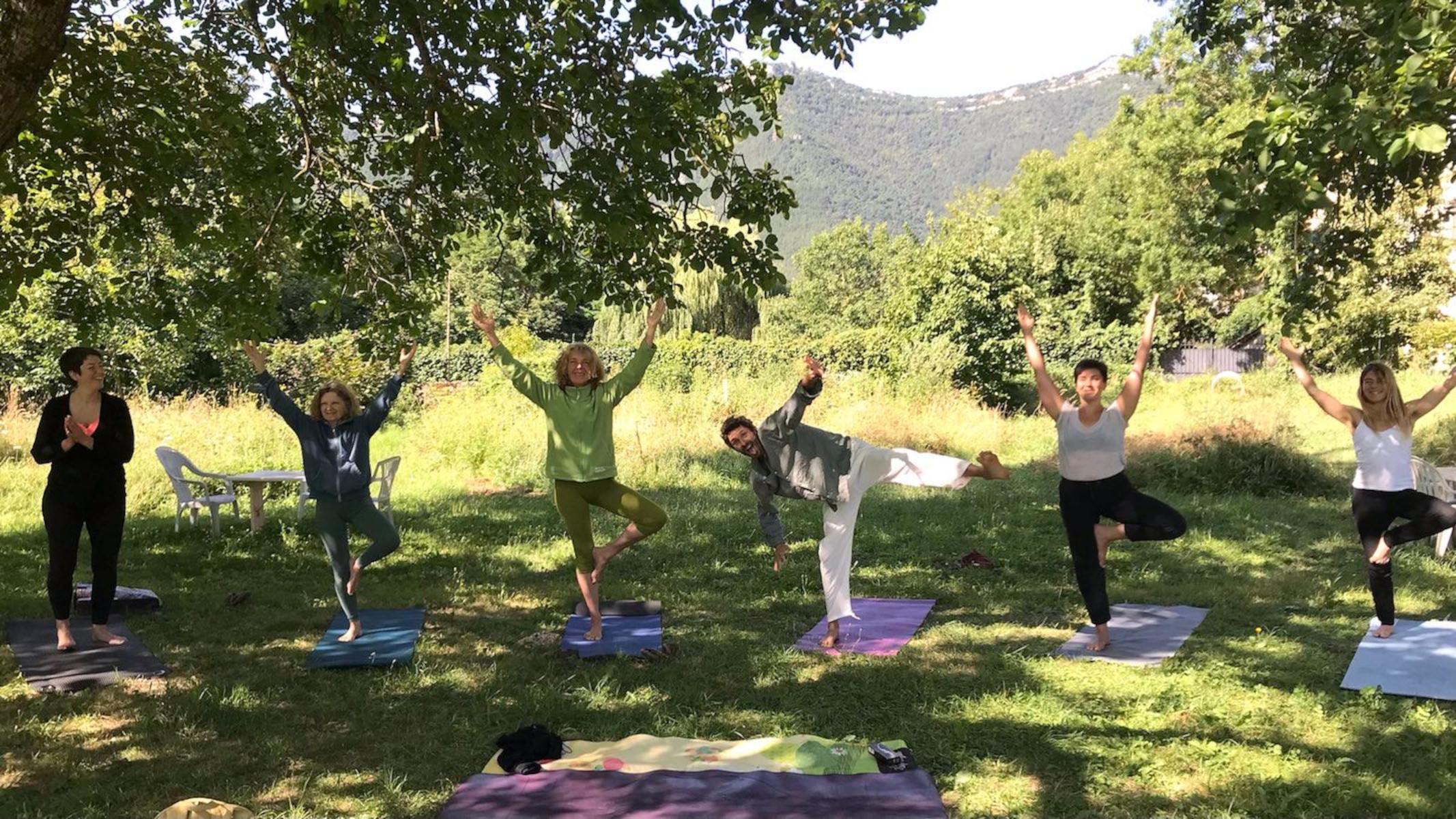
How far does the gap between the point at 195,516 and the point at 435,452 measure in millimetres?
5076

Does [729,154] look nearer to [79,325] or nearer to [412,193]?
[412,193]

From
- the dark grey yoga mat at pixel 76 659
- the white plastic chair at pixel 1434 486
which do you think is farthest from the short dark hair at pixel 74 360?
the white plastic chair at pixel 1434 486

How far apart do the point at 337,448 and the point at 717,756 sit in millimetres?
3332

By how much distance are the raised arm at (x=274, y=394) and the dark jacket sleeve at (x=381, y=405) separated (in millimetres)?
385

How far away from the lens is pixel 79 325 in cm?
788

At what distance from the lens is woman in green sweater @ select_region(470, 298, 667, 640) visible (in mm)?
6355

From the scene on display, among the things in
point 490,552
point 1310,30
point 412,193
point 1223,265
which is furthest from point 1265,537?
point 1223,265

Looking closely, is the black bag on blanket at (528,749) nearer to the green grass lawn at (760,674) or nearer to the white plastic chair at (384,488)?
the green grass lawn at (760,674)

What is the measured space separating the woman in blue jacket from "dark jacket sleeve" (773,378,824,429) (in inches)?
94.6

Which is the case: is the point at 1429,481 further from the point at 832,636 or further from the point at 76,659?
the point at 76,659

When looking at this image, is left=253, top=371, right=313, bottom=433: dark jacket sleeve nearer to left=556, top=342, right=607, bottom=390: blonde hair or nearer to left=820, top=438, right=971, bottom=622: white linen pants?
left=556, top=342, right=607, bottom=390: blonde hair

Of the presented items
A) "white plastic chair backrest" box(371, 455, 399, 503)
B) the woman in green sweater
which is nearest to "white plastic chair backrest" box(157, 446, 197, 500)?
"white plastic chair backrest" box(371, 455, 399, 503)

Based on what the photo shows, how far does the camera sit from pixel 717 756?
459 centimetres

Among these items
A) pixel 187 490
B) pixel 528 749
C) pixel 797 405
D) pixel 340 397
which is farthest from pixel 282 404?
pixel 187 490
